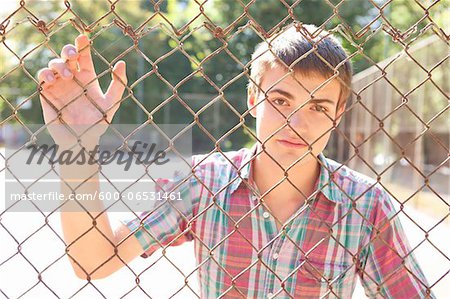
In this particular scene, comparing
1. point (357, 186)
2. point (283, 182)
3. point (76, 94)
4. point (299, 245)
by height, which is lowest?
point (299, 245)

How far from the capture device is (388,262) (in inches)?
87.0

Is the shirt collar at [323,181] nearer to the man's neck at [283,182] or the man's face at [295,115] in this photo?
the man's neck at [283,182]

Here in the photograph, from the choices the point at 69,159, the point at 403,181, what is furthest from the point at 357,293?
the point at 403,181

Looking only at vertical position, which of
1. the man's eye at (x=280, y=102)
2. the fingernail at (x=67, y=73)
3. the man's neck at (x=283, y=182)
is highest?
the fingernail at (x=67, y=73)

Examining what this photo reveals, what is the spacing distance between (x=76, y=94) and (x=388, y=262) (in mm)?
1229

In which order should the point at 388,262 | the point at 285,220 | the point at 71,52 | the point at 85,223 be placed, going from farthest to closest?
the point at 285,220, the point at 388,262, the point at 85,223, the point at 71,52

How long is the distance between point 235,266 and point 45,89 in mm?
948

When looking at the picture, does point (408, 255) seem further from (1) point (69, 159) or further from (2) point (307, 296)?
(1) point (69, 159)

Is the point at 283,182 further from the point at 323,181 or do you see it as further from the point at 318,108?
the point at 318,108

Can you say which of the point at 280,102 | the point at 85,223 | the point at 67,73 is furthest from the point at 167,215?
the point at 67,73

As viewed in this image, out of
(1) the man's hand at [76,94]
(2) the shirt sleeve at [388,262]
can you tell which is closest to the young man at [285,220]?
(2) the shirt sleeve at [388,262]

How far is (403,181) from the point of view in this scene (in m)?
13.1

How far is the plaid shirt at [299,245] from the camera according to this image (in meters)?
2.21

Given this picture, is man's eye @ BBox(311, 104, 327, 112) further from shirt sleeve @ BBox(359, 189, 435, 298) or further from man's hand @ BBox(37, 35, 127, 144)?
man's hand @ BBox(37, 35, 127, 144)
